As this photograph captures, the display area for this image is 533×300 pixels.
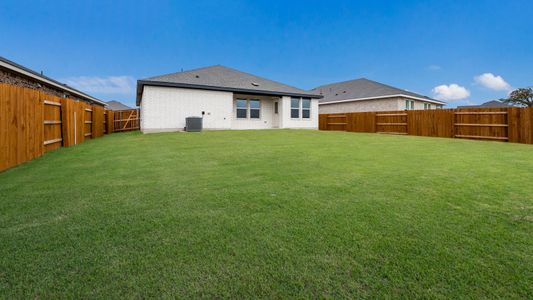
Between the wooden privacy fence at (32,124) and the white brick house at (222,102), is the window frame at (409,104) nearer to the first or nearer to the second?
the white brick house at (222,102)

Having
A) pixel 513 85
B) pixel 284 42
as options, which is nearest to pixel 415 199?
pixel 284 42

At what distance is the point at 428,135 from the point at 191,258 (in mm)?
16459

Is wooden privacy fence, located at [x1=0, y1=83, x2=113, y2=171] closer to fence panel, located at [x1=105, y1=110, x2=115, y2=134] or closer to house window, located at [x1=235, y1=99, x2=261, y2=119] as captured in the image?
fence panel, located at [x1=105, y1=110, x2=115, y2=134]

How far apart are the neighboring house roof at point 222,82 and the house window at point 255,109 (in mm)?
1177

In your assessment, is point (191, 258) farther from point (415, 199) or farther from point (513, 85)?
point (513, 85)

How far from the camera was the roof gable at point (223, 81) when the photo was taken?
15.4 metres

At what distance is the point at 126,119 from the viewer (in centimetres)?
2262

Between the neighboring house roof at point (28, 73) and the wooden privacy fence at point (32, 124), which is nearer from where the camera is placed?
the wooden privacy fence at point (32, 124)

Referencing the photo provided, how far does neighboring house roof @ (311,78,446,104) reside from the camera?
23094 mm

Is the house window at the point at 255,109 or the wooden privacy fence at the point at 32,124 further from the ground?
the house window at the point at 255,109

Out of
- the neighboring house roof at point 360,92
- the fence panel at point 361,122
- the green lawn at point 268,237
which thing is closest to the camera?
the green lawn at point 268,237

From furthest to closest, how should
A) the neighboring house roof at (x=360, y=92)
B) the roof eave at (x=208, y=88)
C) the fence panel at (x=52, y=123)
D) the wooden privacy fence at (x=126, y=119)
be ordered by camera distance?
the neighboring house roof at (x=360, y=92) < the wooden privacy fence at (x=126, y=119) < the roof eave at (x=208, y=88) < the fence panel at (x=52, y=123)

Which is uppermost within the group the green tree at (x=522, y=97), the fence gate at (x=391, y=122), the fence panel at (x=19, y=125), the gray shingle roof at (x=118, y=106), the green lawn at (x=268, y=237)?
the gray shingle roof at (x=118, y=106)

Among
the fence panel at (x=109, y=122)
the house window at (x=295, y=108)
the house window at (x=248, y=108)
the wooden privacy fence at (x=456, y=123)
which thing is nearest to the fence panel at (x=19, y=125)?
the house window at (x=248, y=108)
